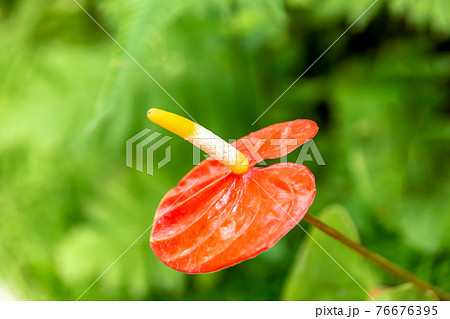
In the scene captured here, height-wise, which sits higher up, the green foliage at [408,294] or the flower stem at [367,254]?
the flower stem at [367,254]

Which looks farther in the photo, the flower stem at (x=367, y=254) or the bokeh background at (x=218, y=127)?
the bokeh background at (x=218, y=127)

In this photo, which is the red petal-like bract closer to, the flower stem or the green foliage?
the flower stem

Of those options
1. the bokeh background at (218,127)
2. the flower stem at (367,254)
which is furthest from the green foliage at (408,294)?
the bokeh background at (218,127)

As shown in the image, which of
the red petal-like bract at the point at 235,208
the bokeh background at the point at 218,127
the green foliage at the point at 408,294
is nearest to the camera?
the red petal-like bract at the point at 235,208

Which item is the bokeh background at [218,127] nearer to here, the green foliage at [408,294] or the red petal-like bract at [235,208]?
the green foliage at [408,294]

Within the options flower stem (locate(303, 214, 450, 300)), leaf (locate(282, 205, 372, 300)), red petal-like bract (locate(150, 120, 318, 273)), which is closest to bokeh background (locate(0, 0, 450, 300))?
leaf (locate(282, 205, 372, 300))

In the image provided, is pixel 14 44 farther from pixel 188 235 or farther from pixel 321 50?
pixel 188 235

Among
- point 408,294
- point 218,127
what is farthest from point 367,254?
point 218,127
